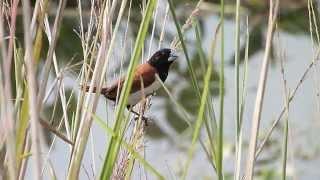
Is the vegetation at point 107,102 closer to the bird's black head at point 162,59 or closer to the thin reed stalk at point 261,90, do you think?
the thin reed stalk at point 261,90

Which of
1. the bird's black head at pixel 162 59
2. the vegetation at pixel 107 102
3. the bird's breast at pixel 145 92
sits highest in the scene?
the vegetation at pixel 107 102

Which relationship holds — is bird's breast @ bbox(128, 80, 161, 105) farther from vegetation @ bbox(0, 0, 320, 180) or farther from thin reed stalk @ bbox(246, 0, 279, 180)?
thin reed stalk @ bbox(246, 0, 279, 180)

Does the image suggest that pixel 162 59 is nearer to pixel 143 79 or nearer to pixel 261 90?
pixel 143 79

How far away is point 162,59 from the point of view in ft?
3.79

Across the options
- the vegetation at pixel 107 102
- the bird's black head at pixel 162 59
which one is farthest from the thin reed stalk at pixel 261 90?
the bird's black head at pixel 162 59

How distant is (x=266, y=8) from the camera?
139 inches

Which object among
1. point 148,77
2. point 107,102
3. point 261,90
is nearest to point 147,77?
point 148,77

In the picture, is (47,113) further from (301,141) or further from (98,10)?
(98,10)

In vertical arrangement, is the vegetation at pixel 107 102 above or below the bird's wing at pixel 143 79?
above

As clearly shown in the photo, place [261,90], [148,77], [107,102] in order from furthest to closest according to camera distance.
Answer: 1. [148,77]
2. [107,102]
3. [261,90]

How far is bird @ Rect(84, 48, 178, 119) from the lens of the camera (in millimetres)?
1040

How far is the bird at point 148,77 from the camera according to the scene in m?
1.04

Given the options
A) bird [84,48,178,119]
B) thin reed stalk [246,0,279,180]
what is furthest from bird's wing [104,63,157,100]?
thin reed stalk [246,0,279,180]

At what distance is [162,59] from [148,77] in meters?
0.06
